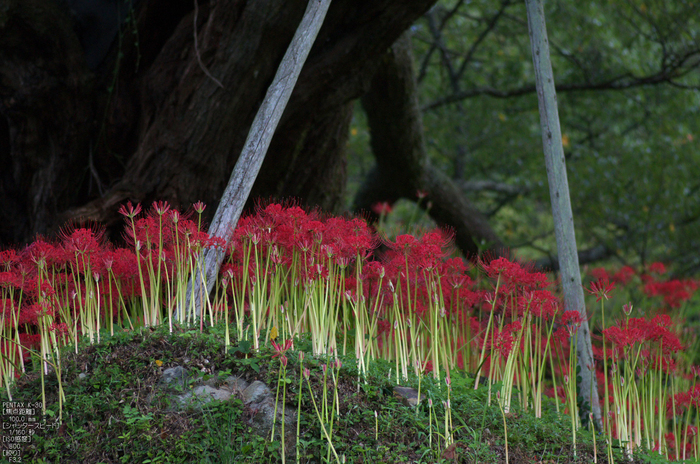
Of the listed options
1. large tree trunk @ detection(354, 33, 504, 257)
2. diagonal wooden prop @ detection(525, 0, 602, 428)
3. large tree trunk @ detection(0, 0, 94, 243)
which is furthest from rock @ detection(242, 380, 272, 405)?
large tree trunk @ detection(354, 33, 504, 257)

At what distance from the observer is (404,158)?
340 inches

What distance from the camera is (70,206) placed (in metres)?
5.32

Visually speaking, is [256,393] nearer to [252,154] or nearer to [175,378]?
[175,378]

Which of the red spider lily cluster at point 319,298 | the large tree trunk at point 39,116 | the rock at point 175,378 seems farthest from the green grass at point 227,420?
the large tree trunk at point 39,116

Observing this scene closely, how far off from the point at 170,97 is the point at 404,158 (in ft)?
13.9

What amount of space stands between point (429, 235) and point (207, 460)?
182 cm

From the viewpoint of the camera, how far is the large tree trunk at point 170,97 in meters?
4.93

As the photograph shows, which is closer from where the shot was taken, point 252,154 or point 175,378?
point 175,378

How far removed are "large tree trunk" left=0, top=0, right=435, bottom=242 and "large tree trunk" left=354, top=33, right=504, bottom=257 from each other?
2.11 meters

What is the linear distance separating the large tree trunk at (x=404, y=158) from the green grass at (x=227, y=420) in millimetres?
4215

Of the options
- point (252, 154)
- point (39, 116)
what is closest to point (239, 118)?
point (252, 154)

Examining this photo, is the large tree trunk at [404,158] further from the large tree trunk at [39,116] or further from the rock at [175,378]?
the rock at [175,378]

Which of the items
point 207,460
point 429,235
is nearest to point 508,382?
point 429,235

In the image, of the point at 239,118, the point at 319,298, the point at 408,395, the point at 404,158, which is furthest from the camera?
the point at 404,158
